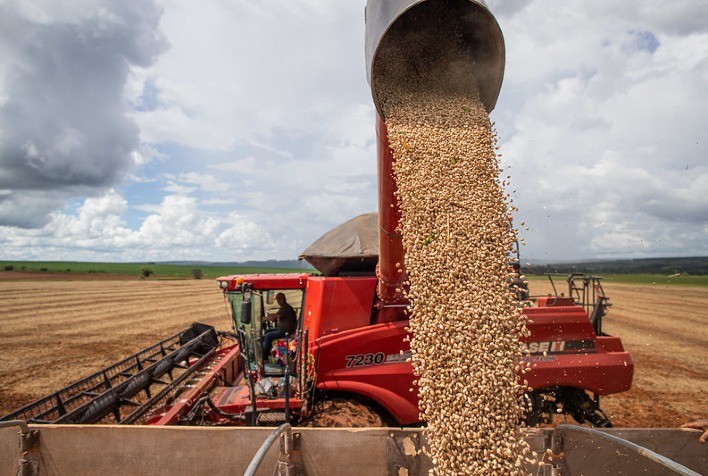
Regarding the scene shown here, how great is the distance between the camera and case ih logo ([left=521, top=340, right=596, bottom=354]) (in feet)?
14.6

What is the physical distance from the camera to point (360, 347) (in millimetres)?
4059

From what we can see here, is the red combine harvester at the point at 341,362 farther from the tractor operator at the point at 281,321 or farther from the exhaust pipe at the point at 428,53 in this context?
the exhaust pipe at the point at 428,53

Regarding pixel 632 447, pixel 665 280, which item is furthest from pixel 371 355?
pixel 665 280

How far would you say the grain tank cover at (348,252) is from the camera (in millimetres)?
4402

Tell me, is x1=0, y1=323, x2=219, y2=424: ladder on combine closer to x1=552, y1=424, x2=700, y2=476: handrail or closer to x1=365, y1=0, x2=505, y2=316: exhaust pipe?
x1=365, y1=0, x2=505, y2=316: exhaust pipe

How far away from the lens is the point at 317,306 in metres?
4.21

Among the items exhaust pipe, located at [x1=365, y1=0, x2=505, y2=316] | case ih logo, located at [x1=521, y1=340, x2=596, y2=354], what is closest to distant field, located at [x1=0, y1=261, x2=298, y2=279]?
case ih logo, located at [x1=521, y1=340, x2=596, y2=354]

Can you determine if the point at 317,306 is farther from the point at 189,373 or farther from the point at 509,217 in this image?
the point at 189,373

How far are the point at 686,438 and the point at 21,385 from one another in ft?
33.2

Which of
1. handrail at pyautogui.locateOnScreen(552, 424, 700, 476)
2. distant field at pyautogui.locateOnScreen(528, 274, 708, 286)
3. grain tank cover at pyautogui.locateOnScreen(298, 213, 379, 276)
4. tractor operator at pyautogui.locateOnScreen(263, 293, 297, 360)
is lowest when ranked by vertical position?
distant field at pyautogui.locateOnScreen(528, 274, 708, 286)

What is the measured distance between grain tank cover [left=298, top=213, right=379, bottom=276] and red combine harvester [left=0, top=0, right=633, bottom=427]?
0.04 ft

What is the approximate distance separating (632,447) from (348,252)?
2828 millimetres

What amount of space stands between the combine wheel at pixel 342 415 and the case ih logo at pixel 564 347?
176 centimetres

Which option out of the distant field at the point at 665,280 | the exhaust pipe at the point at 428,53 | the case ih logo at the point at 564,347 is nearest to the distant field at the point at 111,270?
the distant field at the point at 665,280
